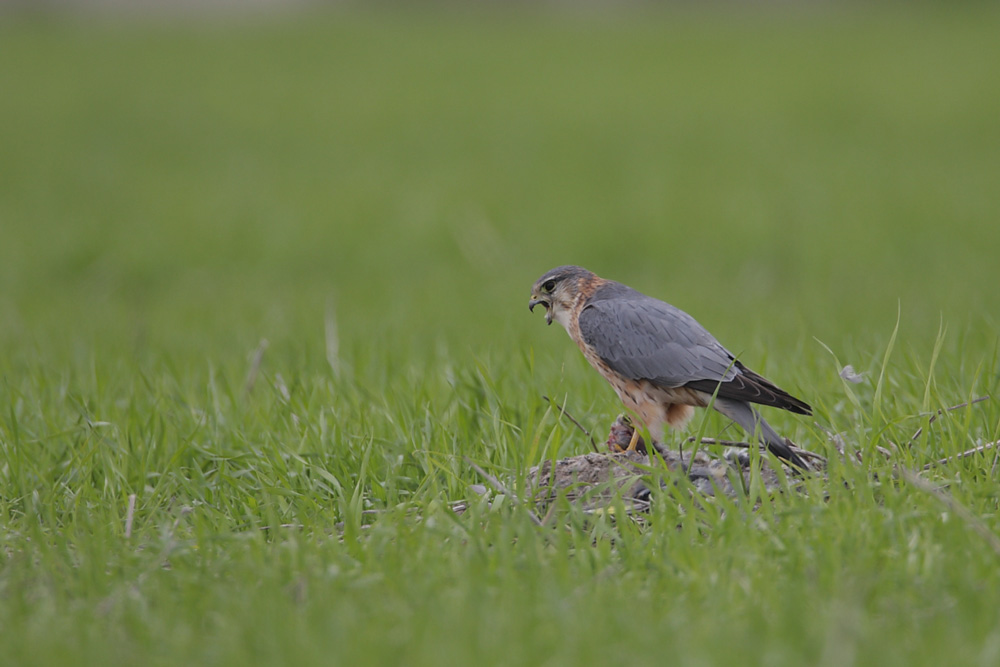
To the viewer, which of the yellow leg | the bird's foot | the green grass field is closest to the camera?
the green grass field

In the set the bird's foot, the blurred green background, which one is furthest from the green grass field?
the bird's foot

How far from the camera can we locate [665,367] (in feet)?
12.9

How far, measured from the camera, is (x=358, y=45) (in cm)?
2352

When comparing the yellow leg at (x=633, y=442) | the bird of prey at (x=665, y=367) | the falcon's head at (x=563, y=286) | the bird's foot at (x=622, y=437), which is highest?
the falcon's head at (x=563, y=286)

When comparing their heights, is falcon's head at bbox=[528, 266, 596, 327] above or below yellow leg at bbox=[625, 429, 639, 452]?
above

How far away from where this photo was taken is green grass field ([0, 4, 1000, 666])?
2.71 m

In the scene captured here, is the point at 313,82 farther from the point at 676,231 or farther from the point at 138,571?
the point at 138,571

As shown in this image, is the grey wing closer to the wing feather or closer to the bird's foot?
the wing feather

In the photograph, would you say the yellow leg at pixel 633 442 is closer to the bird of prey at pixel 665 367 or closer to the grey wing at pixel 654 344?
the bird of prey at pixel 665 367

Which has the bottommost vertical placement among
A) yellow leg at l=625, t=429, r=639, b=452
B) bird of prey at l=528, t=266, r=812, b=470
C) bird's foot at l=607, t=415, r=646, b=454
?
bird's foot at l=607, t=415, r=646, b=454

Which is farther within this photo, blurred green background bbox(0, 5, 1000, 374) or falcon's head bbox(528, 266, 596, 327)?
blurred green background bbox(0, 5, 1000, 374)

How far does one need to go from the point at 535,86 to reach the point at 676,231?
8631mm

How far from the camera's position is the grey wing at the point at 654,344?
388 centimetres

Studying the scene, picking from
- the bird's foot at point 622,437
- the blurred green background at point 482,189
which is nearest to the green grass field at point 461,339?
the blurred green background at point 482,189
